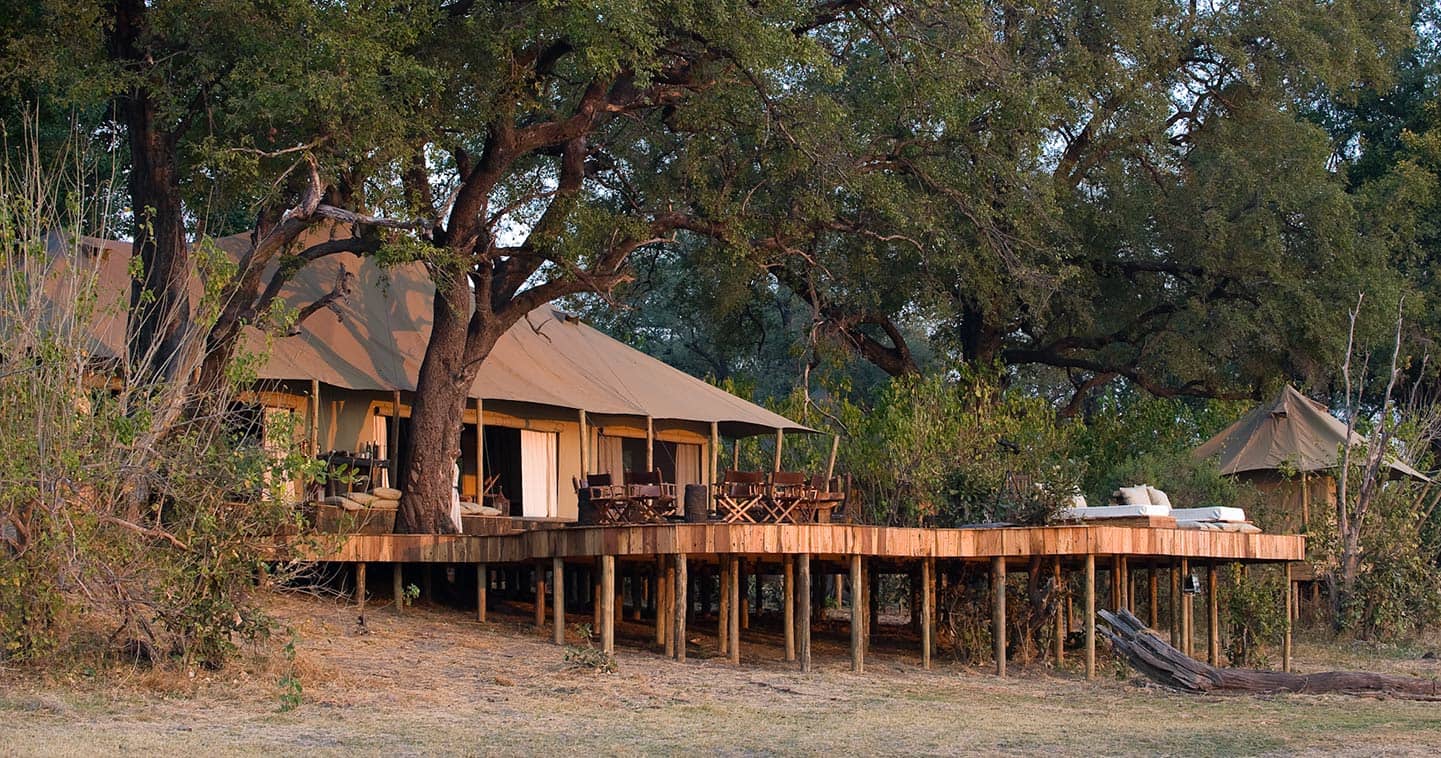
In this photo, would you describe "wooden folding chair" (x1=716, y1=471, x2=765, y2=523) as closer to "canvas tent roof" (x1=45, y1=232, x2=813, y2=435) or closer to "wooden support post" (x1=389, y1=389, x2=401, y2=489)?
"canvas tent roof" (x1=45, y1=232, x2=813, y2=435)

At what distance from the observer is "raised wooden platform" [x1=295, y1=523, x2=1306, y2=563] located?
560 inches

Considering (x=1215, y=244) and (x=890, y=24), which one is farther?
(x=1215, y=244)

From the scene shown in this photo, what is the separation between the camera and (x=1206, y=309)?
24375 mm

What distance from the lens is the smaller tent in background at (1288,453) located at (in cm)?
2320

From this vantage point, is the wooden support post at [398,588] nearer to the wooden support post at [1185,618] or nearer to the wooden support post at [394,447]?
the wooden support post at [394,447]

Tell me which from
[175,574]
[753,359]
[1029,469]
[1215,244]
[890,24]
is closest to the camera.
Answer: [175,574]

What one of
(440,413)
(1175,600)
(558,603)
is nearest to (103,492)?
(558,603)

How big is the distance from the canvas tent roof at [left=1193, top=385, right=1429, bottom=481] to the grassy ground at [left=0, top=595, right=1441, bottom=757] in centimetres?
923

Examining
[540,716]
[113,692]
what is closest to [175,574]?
[113,692]

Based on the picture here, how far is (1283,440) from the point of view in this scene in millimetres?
23906

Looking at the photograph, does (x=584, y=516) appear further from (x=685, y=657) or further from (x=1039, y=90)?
(x=1039, y=90)

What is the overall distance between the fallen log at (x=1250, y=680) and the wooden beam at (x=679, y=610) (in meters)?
3.91

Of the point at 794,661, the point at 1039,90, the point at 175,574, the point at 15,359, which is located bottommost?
the point at 794,661

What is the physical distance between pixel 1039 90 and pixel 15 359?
12698 millimetres
